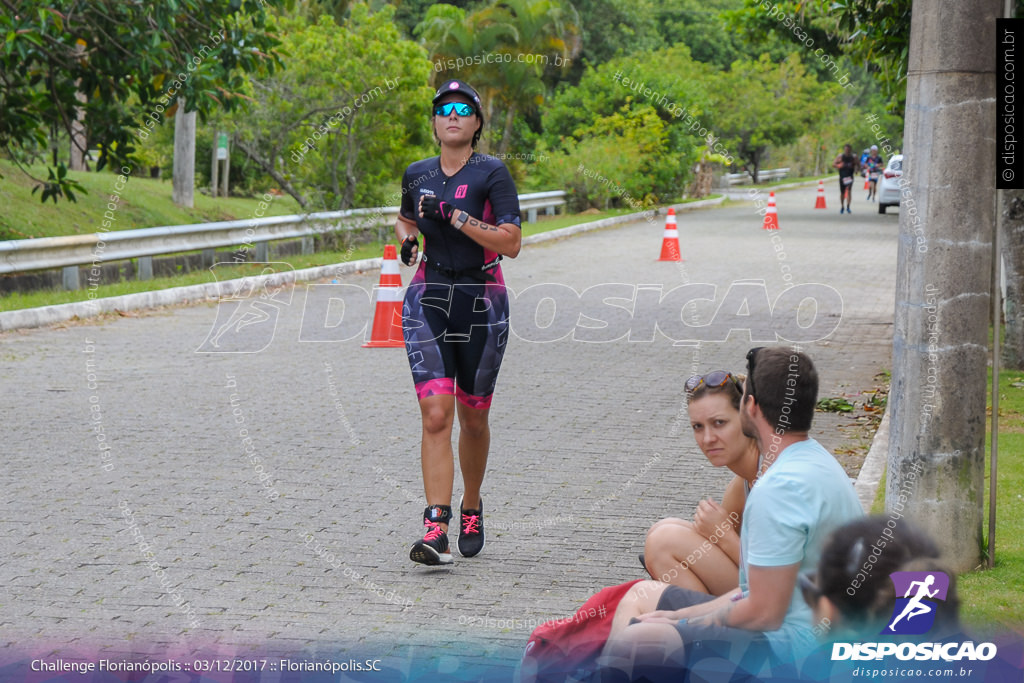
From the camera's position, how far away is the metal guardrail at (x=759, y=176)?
1705 inches

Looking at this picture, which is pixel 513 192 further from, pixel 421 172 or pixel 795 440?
pixel 795 440

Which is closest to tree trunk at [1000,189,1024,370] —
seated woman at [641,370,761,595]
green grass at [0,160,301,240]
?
seated woman at [641,370,761,595]

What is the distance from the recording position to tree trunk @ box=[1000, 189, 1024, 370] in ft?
32.3

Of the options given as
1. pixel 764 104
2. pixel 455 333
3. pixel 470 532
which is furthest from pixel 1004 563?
pixel 764 104

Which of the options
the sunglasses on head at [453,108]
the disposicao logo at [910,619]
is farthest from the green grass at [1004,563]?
the sunglasses on head at [453,108]

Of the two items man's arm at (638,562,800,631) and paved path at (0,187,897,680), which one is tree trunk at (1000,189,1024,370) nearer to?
paved path at (0,187,897,680)

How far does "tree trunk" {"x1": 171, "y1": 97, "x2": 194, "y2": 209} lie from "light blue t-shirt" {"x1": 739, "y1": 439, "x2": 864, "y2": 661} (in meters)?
20.9

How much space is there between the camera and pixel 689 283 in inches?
659

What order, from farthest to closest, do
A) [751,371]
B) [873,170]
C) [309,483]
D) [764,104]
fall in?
1. [764,104]
2. [873,170]
3. [309,483]
4. [751,371]

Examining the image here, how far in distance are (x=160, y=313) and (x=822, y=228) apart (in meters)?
17.3

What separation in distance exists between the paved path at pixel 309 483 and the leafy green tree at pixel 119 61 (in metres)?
3.03

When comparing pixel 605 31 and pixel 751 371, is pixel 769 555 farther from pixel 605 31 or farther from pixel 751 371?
pixel 605 31

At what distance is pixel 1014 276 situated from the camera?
33.0ft

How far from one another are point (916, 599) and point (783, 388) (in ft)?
2.01
